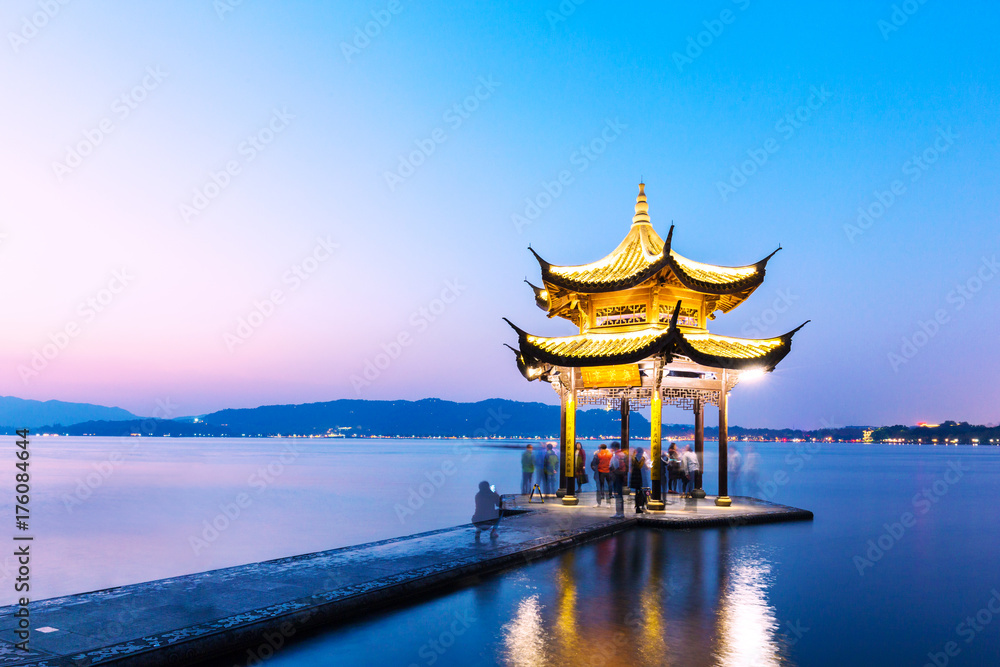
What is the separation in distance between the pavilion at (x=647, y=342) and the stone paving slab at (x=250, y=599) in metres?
5.87

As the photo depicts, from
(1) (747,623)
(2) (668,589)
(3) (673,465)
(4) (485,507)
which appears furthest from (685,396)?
(1) (747,623)

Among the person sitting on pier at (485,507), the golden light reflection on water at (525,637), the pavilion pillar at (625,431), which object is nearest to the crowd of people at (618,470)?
the person sitting on pier at (485,507)

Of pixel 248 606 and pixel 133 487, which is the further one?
pixel 133 487

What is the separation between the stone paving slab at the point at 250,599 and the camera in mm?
6430

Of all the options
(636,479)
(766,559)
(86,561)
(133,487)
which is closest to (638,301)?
(636,479)

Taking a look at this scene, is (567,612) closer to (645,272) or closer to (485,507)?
(485,507)

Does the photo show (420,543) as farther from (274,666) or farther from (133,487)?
(133,487)

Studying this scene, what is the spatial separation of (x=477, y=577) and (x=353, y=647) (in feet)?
→ 11.9

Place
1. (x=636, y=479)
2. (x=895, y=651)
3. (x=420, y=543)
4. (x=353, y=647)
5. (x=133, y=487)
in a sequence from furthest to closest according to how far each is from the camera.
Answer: (x=133, y=487), (x=636, y=479), (x=420, y=543), (x=895, y=651), (x=353, y=647)

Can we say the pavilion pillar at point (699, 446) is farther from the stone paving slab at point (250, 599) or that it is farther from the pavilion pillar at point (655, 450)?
the stone paving slab at point (250, 599)

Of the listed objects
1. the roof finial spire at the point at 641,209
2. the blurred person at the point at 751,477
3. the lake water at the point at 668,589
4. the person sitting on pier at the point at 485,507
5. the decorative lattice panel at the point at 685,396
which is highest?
the roof finial spire at the point at 641,209

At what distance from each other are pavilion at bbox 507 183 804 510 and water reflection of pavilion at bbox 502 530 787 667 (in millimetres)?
6312

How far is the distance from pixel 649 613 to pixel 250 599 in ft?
16.7

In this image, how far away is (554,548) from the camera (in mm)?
12922
